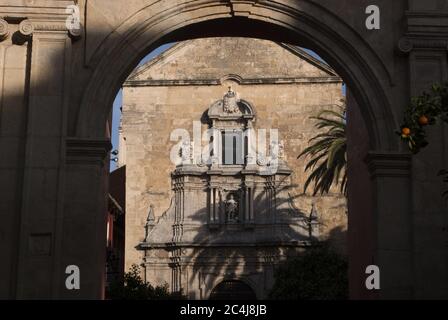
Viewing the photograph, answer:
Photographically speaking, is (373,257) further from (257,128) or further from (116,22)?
(257,128)

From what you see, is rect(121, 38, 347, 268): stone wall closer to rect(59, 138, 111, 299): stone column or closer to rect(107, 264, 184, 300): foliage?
rect(107, 264, 184, 300): foliage

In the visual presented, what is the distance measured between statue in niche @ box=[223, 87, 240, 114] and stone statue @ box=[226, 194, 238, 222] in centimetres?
349

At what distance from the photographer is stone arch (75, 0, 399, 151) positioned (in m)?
13.8

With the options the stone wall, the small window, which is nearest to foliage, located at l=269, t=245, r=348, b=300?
the stone wall

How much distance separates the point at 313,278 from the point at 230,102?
9762mm

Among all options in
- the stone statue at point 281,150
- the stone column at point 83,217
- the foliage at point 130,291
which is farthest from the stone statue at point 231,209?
the stone column at point 83,217

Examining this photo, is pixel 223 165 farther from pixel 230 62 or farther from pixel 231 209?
pixel 230 62

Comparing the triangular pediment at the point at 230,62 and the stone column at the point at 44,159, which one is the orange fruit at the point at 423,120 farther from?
the triangular pediment at the point at 230,62

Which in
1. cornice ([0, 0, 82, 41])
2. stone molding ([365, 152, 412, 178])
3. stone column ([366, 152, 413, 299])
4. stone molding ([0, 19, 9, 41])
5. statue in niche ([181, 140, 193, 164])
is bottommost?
stone column ([366, 152, 413, 299])

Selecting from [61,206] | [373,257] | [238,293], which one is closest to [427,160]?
[373,257]

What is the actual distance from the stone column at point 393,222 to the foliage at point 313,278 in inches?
700

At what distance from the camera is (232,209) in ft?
129

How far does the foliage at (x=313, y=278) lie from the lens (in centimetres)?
3161

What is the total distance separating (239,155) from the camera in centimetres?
3978
